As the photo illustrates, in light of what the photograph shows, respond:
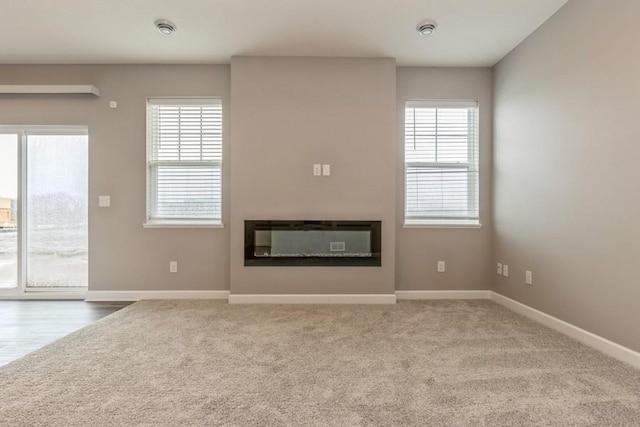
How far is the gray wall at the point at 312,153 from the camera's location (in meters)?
3.51

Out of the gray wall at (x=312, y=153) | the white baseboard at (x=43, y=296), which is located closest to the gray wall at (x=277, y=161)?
the gray wall at (x=312, y=153)

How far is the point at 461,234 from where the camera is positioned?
147 inches

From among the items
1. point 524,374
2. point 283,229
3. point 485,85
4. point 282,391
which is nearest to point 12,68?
point 283,229

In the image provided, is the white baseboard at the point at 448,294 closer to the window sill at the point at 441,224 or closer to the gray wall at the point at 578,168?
the gray wall at the point at 578,168

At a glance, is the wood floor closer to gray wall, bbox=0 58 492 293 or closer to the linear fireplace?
gray wall, bbox=0 58 492 293

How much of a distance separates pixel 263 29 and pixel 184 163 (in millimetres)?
1672

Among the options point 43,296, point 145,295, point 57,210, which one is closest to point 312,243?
point 145,295

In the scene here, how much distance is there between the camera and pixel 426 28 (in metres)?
2.93

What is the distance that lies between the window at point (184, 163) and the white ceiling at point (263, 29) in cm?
59

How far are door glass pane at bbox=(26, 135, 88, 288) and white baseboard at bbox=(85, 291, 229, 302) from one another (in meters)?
0.27

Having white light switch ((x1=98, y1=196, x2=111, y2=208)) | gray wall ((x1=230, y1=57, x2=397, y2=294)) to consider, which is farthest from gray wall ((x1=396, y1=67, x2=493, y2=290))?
white light switch ((x1=98, y1=196, x2=111, y2=208))

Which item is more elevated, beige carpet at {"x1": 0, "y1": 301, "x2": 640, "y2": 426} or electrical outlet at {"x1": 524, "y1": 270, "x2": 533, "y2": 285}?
electrical outlet at {"x1": 524, "y1": 270, "x2": 533, "y2": 285}

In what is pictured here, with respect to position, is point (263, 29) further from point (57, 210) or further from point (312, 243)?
point (57, 210)

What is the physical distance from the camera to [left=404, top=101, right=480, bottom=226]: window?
12.5 ft
